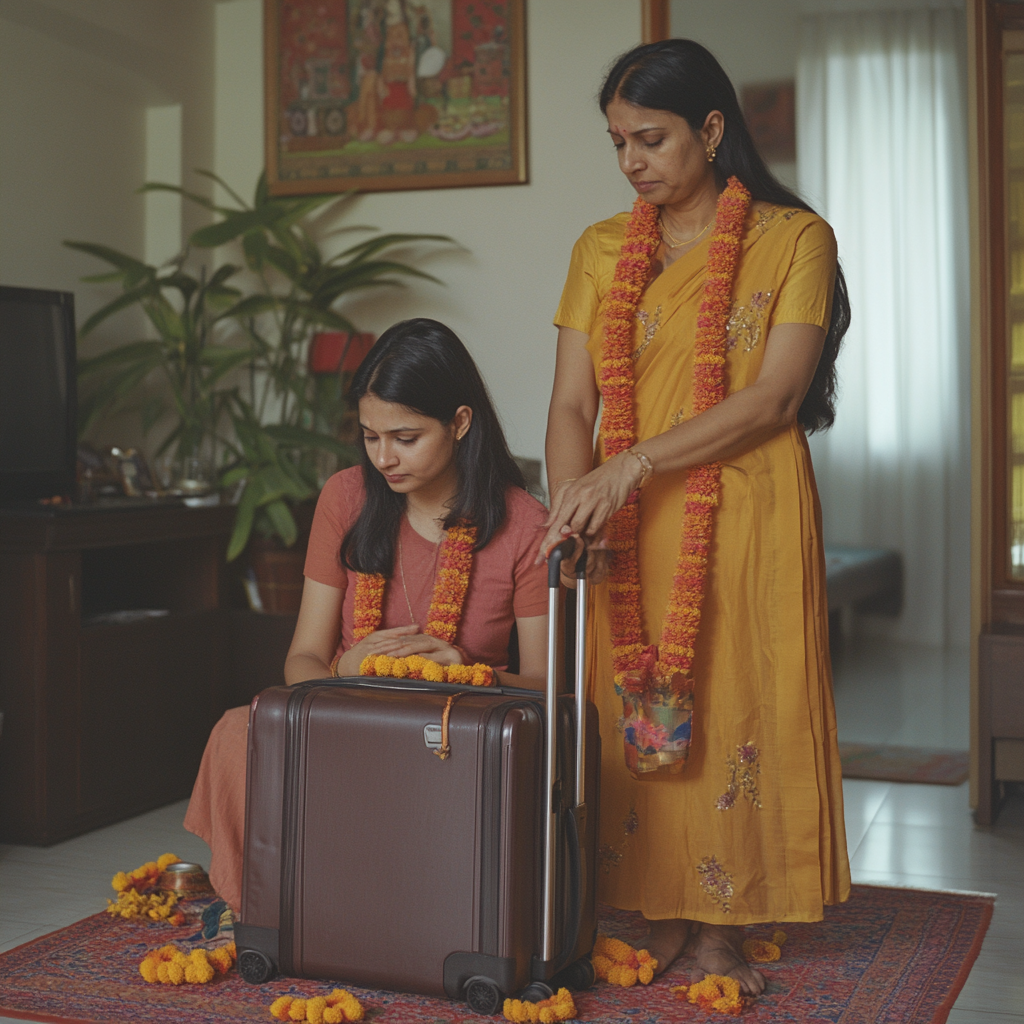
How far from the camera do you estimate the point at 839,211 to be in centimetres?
657

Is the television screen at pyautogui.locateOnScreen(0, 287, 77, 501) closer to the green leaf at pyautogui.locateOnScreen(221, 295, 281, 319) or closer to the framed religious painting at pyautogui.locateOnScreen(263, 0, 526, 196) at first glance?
the green leaf at pyautogui.locateOnScreen(221, 295, 281, 319)

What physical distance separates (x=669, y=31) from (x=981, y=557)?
189cm

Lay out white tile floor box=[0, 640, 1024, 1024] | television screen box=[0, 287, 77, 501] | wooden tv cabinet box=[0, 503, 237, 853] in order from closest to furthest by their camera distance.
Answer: white tile floor box=[0, 640, 1024, 1024], wooden tv cabinet box=[0, 503, 237, 853], television screen box=[0, 287, 77, 501]

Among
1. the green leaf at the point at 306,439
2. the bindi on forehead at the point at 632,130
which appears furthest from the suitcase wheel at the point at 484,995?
the green leaf at the point at 306,439

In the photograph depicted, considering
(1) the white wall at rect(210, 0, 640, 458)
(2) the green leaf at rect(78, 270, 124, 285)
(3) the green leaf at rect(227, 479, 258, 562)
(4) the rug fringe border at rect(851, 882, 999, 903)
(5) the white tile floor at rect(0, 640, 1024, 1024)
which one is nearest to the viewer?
(5) the white tile floor at rect(0, 640, 1024, 1024)

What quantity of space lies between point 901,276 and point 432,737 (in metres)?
5.07

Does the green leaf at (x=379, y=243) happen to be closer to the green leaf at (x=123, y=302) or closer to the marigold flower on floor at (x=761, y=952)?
the green leaf at (x=123, y=302)

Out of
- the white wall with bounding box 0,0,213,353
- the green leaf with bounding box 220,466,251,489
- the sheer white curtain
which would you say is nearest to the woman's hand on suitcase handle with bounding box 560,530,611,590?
the green leaf with bounding box 220,466,251,489

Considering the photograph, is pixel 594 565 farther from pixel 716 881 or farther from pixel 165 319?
pixel 165 319

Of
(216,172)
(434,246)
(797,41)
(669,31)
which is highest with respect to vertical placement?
(797,41)

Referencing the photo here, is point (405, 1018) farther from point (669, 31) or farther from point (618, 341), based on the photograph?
point (669, 31)

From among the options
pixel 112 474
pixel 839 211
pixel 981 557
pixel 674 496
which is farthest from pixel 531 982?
pixel 839 211

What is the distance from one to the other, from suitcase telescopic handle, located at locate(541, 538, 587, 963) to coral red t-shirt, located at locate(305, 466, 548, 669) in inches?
13.2

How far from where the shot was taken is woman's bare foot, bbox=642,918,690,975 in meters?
2.33
